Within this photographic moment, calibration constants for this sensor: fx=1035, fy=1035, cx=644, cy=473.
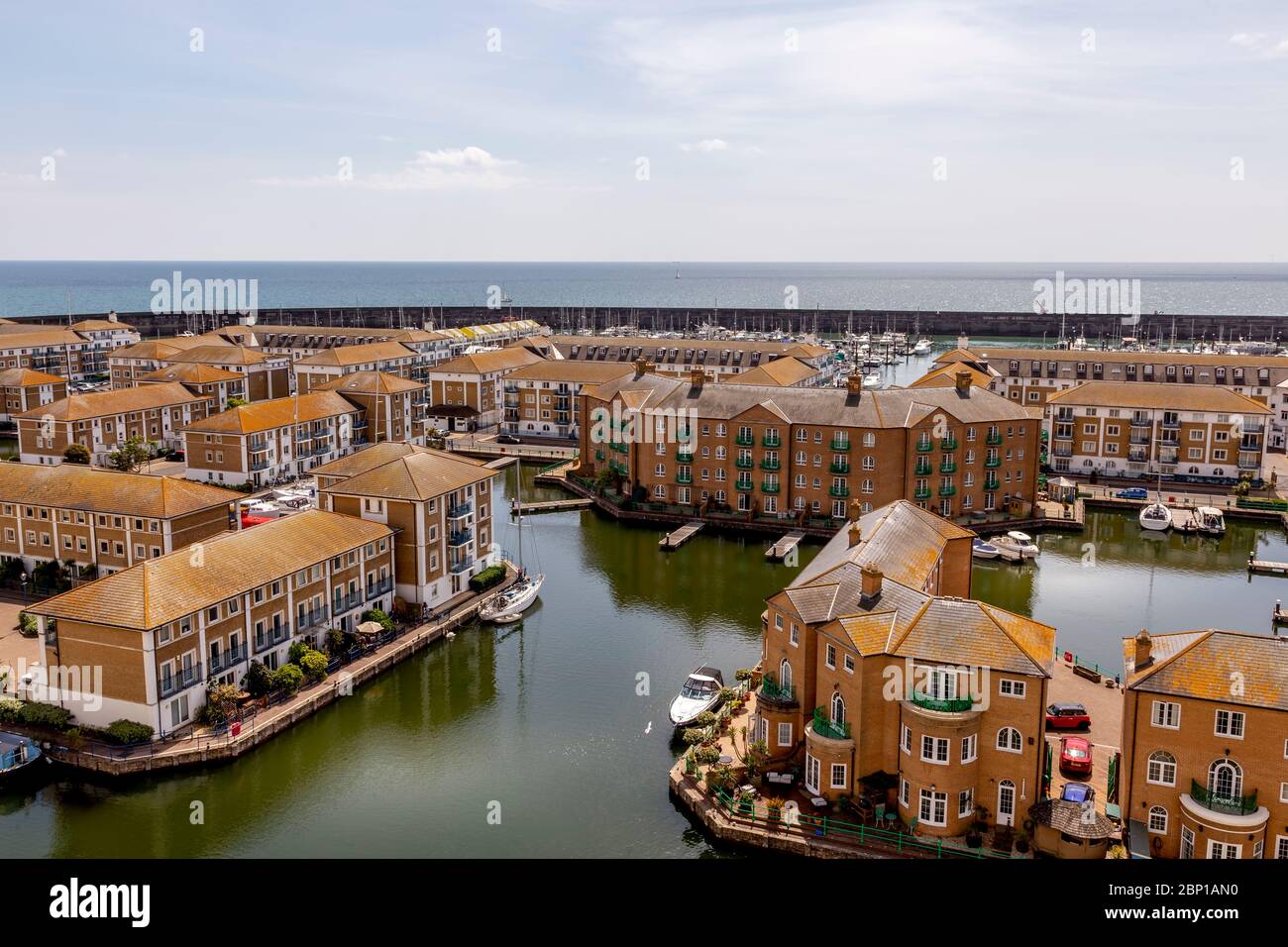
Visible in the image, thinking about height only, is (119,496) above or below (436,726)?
above

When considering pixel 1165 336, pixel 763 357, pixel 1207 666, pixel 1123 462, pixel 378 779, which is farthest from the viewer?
pixel 1165 336

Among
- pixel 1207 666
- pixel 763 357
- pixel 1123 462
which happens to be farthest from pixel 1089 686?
pixel 763 357

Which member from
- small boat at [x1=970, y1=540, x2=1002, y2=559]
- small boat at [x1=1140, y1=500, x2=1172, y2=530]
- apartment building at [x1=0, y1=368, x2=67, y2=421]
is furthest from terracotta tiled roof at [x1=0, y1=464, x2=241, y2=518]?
small boat at [x1=1140, y1=500, x2=1172, y2=530]

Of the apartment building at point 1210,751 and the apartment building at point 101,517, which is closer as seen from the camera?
the apartment building at point 1210,751

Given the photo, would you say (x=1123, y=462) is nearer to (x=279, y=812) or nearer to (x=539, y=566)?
(x=539, y=566)

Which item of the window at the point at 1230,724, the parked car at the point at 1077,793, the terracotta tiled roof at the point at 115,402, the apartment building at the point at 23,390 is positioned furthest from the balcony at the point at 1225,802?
the apartment building at the point at 23,390

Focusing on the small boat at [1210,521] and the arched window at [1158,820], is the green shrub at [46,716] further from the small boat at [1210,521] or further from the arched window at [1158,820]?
the small boat at [1210,521]
